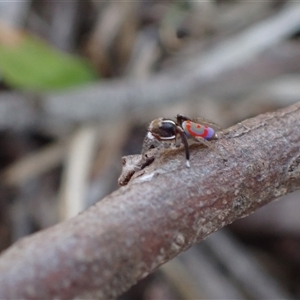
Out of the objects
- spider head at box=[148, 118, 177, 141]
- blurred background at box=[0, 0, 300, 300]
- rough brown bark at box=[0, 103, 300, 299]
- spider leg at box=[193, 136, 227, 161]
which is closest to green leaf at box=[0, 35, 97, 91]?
blurred background at box=[0, 0, 300, 300]

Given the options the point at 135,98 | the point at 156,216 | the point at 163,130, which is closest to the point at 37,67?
the point at 135,98

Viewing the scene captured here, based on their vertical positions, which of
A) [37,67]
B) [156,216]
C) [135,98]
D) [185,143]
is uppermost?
[37,67]

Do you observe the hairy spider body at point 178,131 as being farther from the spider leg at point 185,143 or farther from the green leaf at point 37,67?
the green leaf at point 37,67

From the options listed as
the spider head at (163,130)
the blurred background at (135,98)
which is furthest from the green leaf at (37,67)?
the spider head at (163,130)

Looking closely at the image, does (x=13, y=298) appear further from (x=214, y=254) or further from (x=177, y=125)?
(x=214, y=254)

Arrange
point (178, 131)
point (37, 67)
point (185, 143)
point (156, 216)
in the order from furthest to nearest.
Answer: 1. point (37, 67)
2. point (178, 131)
3. point (185, 143)
4. point (156, 216)

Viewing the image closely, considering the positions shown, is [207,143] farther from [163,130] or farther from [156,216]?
[156,216]
